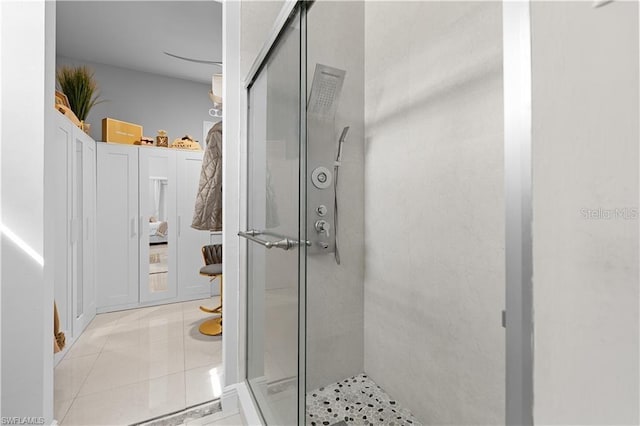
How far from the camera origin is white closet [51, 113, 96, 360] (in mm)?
2055

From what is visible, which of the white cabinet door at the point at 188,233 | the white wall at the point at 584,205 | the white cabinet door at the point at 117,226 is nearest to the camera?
the white wall at the point at 584,205

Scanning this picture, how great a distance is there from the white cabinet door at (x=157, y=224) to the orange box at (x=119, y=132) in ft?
0.58

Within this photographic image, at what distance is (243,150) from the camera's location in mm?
1636

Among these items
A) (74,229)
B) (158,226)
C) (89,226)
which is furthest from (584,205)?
(158,226)

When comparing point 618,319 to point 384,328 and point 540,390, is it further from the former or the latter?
point 384,328

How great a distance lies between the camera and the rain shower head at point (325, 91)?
4.99 ft

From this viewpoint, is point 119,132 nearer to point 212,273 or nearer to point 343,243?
point 212,273

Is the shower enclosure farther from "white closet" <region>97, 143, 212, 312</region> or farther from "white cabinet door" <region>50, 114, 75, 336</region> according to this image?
"white closet" <region>97, 143, 212, 312</region>

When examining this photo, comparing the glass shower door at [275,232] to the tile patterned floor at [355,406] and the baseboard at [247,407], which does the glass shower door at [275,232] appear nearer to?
the baseboard at [247,407]

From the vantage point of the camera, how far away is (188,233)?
3389 mm

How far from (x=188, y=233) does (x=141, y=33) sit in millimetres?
2081

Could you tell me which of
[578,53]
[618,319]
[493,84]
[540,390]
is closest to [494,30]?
[493,84]

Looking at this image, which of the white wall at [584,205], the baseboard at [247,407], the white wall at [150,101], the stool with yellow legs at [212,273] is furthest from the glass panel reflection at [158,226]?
the white wall at [584,205]

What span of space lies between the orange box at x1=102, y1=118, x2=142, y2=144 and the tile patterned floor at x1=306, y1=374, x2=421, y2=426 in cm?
294
